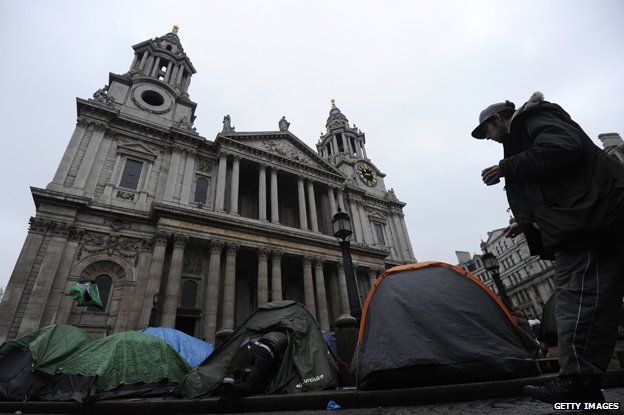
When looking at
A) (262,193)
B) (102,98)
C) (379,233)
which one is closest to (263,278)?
(262,193)

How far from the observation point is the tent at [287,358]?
5188 mm

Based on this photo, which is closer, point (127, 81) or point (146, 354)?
point (146, 354)

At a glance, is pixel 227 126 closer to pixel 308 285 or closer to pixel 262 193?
pixel 262 193

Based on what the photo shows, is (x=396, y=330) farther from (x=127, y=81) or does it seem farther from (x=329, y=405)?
(x=127, y=81)

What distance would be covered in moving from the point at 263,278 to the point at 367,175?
22.1 m

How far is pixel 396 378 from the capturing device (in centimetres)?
396

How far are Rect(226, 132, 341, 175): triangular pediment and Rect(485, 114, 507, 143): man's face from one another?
74.7ft

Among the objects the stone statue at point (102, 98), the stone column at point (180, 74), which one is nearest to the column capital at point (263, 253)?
the stone statue at point (102, 98)

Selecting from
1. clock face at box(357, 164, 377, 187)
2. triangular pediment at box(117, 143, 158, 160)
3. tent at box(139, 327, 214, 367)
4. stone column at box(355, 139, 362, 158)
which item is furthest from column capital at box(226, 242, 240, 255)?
stone column at box(355, 139, 362, 158)

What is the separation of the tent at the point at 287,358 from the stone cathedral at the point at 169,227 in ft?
32.7

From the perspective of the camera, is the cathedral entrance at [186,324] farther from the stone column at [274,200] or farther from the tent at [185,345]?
the stone column at [274,200]

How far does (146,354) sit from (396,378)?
6149 mm

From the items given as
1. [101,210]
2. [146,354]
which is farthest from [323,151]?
[146,354]

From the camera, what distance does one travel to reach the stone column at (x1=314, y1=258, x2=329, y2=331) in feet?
61.2
